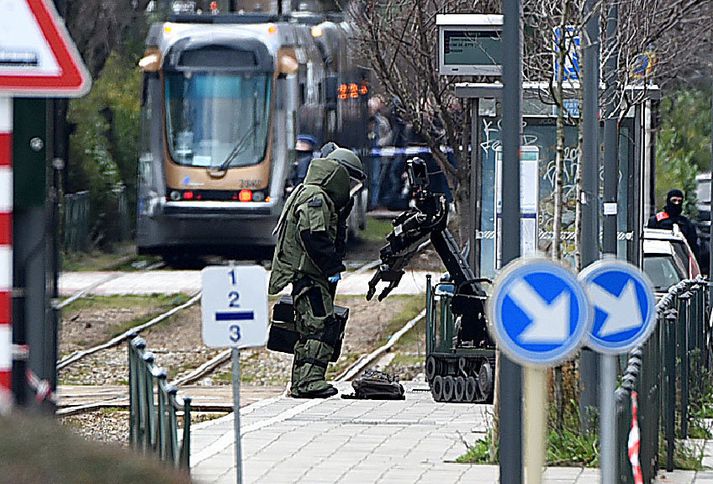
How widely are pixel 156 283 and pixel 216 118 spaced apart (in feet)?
9.88

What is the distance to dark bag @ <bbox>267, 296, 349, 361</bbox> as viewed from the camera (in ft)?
46.0

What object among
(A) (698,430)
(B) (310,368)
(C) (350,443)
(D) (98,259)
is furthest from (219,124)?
(A) (698,430)

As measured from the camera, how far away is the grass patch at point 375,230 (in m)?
31.5

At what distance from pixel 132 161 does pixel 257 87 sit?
7.22 m

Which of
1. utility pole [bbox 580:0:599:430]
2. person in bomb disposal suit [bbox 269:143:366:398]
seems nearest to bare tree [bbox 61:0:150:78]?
person in bomb disposal suit [bbox 269:143:366:398]

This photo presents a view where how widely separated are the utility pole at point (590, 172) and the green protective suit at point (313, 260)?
115 inches

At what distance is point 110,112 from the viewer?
1271 inches

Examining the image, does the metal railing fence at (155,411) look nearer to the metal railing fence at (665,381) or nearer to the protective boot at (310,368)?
the metal railing fence at (665,381)

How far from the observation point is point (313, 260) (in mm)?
13609

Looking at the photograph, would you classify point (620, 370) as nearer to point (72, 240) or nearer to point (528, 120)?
point (528, 120)

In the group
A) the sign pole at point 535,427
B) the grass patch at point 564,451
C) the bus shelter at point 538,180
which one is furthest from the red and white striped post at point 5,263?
the bus shelter at point 538,180

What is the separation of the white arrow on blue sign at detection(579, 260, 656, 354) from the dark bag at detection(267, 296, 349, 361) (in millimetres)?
7245

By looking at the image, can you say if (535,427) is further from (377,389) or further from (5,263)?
(377,389)

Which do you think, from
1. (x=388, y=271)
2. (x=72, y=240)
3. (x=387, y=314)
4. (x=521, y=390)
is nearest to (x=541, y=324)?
(x=521, y=390)
